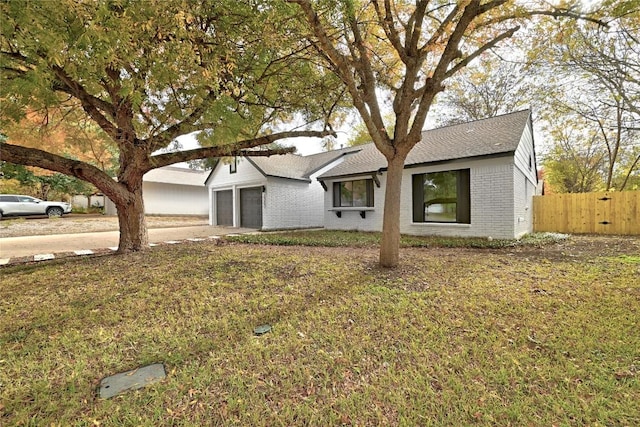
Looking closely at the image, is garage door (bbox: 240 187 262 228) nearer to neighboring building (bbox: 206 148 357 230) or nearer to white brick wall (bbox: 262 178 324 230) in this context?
neighboring building (bbox: 206 148 357 230)

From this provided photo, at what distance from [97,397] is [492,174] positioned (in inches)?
386

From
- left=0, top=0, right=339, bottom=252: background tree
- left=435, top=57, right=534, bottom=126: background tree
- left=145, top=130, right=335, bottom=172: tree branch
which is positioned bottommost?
left=145, top=130, right=335, bottom=172: tree branch

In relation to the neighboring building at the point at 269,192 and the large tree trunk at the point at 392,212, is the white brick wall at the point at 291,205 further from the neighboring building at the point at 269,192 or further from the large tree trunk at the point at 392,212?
the large tree trunk at the point at 392,212

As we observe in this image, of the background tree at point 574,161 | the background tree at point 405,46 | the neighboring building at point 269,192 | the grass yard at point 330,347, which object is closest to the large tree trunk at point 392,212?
the background tree at point 405,46

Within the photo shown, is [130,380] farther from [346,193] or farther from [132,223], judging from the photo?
[346,193]

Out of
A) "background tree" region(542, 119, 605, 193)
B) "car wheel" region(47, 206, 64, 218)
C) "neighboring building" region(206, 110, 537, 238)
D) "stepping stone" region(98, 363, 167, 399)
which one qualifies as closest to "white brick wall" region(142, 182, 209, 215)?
"car wheel" region(47, 206, 64, 218)

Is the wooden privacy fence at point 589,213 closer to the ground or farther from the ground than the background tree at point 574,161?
closer to the ground

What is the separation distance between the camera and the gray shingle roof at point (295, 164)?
14.3 metres

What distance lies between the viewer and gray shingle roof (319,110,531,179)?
8707 millimetres

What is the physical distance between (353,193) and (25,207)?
60.0ft

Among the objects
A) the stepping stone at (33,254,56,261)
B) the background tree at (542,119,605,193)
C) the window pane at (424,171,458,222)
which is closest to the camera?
the stepping stone at (33,254,56,261)

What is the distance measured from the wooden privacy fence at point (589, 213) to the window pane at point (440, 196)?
540cm

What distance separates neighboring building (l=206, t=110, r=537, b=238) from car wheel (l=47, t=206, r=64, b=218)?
30.6ft

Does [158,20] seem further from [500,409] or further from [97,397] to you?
[500,409]
